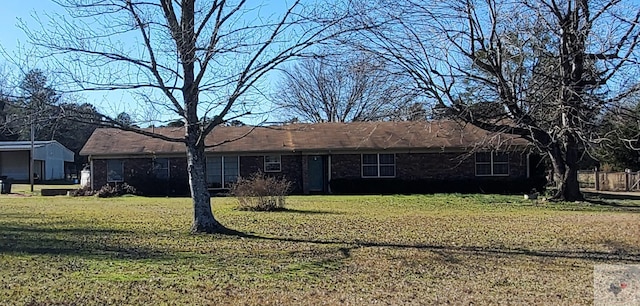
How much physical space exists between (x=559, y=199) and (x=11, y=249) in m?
19.1

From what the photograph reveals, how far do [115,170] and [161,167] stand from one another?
96.2 inches

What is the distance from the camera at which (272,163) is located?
29609mm

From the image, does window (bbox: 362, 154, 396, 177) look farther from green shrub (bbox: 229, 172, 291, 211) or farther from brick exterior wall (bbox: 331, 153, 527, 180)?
green shrub (bbox: 229, 172, 291, 211)

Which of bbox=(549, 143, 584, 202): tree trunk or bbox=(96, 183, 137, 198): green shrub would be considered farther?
bbox=(96, 183, 137, 198): green shrub

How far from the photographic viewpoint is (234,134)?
32.1 meters

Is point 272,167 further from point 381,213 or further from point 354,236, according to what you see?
point 354,236

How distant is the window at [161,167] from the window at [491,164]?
614 inches

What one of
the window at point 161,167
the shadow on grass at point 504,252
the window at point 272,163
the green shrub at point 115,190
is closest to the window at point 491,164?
the window at point 272,163

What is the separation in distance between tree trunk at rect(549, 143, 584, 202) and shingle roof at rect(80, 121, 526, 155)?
500 centimetres

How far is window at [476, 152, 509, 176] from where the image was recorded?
28766 mm

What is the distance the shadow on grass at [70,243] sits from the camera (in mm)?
9523

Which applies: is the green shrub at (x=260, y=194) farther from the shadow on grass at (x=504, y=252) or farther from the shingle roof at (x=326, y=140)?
the shingle roof at (x=326, y=140)

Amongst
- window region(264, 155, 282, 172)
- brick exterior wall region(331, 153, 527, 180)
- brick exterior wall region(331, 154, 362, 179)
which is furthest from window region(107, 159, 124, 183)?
brick exterior wall region(331, 153, 527, 180)

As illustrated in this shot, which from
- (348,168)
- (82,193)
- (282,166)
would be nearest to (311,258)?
(348,168)
